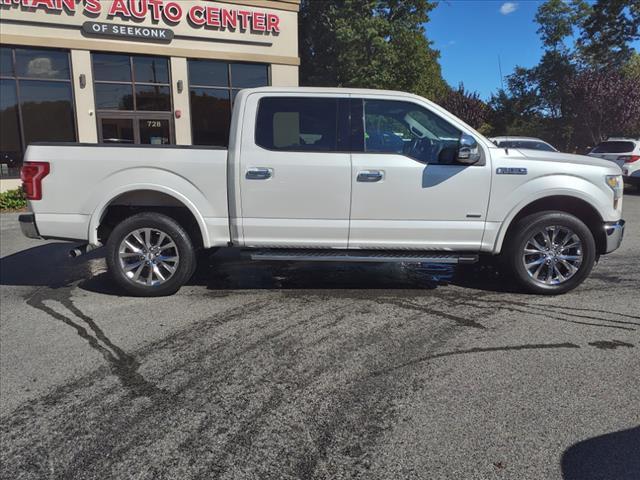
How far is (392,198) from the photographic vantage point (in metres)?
5.13

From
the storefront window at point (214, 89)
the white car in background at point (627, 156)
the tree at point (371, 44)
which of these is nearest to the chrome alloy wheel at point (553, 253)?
the white car in background at point (627, 156)

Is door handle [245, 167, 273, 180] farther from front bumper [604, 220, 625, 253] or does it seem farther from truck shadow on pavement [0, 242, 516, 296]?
front bumper [604, 220, 625, 253]

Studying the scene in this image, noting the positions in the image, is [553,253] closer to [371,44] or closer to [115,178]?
[115,178]

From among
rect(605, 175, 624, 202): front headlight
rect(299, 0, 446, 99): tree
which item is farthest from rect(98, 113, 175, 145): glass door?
Answer: rect(605, 175, 624, 202): front headlight

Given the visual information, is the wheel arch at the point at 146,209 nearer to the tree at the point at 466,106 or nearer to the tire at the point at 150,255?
the tire at the point at 150,255

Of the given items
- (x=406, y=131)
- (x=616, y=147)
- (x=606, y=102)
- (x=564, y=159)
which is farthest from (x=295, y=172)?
(x=606, y=102)

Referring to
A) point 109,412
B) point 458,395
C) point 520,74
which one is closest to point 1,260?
point 109,412

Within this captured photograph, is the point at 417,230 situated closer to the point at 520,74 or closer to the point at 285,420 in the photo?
the point at 285,420

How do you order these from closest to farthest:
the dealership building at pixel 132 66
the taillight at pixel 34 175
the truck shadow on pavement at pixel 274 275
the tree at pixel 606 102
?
1. the taillight at pixel 34 175
2. the truck shadow on pavement at pixel 274 275
3. the dealership building at pixel 132 66
4. the tree at pixel 606 102

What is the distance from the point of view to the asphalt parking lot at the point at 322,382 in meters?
2.63

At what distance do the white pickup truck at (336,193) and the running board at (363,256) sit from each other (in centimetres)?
2

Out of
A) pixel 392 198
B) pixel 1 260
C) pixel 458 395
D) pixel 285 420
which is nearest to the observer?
pixel 285 420

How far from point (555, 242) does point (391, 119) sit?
2.15 meters

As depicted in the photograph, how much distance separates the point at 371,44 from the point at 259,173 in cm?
2029
